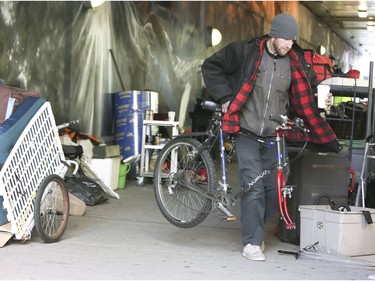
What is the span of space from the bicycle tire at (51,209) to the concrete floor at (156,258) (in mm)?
92

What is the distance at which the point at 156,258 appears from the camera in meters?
4.41

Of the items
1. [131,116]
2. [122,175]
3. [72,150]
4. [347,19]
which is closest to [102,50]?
[131,116]

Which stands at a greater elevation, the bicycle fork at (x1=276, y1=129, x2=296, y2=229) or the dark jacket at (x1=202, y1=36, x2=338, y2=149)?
the dark jacket at (x1=202, y1=36, x2=338, y2=149)

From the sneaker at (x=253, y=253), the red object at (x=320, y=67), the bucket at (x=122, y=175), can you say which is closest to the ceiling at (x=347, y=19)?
the bucket at (x=122, y=175)

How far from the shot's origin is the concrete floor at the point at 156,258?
4023 millimetres

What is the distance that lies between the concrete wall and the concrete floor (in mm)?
2080

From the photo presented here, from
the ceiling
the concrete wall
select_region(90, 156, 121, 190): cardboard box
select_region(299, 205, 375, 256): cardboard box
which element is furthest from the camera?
the ceiling

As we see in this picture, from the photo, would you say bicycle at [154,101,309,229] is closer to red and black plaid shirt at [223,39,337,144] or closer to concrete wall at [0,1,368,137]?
red and black plaid shirt at [223,39,337,144]

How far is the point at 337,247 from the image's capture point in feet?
14.6

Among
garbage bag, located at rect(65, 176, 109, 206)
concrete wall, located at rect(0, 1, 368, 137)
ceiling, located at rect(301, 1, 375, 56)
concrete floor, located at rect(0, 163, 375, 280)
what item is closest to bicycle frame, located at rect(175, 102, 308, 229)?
concrete floor, located at rect(0, 163, 375, 280)

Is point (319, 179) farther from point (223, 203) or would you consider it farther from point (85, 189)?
point (85, 189)

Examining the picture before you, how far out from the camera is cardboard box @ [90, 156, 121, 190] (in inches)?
284

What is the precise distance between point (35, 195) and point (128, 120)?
3.75 meters

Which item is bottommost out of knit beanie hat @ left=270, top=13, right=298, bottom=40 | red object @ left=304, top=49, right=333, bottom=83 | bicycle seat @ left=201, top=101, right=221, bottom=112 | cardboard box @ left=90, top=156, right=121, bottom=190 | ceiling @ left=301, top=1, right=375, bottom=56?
cardboard box @ left=90, top=156, right=121, bottom=190
